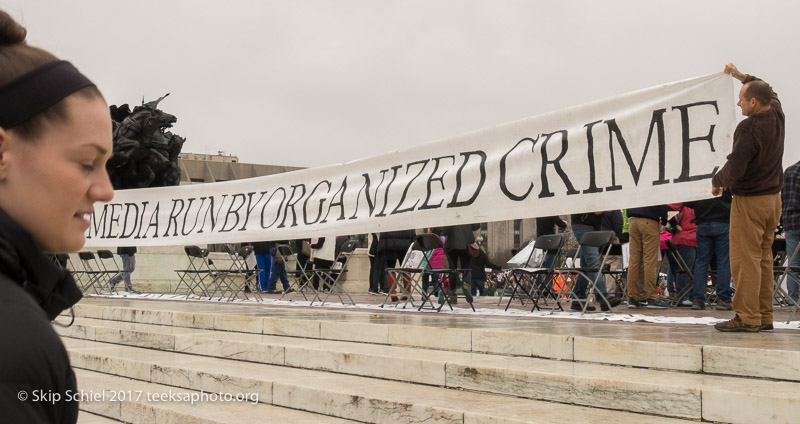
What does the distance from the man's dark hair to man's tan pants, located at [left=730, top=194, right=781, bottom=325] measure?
0.76m

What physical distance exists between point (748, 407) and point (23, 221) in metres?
3.88

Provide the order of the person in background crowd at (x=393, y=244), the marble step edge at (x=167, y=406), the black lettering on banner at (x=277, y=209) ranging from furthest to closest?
the person in background crowd at (x=393, y=244) < the black lettering on banner at (x=277, y=209) < the marble step edge at (x=167, y=406)

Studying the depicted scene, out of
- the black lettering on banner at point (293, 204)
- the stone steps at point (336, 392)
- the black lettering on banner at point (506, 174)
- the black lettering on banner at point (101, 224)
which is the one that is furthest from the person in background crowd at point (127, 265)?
the black lettering on banner at point (506, 174)

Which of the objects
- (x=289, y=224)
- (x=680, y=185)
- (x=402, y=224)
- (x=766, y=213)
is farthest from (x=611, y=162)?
(x=289, y=224)

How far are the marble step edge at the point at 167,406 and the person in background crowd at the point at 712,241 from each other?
6327 mm

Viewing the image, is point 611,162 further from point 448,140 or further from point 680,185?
point 448,140

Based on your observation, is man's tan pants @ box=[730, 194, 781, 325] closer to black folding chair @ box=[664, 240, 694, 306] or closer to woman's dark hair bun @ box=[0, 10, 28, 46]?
black folding chair @ box=[664, 240, 694, 306]

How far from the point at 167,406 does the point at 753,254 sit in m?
4.60

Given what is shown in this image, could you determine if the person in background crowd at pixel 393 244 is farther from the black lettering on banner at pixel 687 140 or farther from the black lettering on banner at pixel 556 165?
the black lettering on banner at pixel 687 140

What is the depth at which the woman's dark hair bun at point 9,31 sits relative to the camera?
93 cm

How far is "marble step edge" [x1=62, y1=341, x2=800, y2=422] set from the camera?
3957 mm

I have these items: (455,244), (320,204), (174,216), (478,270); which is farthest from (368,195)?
(478,270)

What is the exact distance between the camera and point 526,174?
817 cm

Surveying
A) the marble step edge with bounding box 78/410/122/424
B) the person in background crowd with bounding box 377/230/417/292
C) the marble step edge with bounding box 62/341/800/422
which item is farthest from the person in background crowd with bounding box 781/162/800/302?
the marble step edge with bounding box 78/410/122/424
